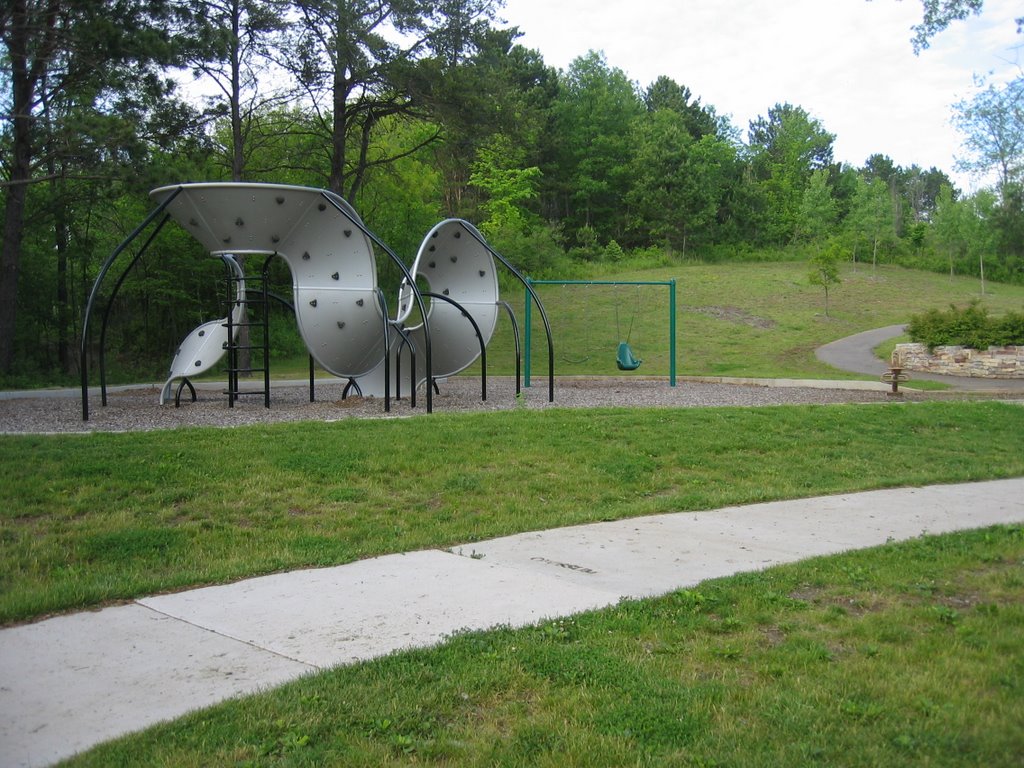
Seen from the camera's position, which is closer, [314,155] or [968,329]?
[968,329]

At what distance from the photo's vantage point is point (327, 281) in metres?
15.6

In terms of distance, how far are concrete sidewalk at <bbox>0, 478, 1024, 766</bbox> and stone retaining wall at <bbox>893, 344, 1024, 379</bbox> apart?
54.8 feet

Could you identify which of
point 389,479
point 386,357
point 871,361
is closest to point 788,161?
point 871,361

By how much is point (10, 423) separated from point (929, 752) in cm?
1317

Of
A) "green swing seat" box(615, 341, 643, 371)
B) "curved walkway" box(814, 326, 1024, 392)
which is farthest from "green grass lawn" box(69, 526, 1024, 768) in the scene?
"curved walkway" box(814, 326, 1024, 392)

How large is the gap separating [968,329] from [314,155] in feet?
64.7

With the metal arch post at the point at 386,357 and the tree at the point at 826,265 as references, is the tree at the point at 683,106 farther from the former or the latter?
the metal arch post at the point at 386,357

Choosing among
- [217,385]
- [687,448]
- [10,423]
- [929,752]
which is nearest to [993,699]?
[929,752]

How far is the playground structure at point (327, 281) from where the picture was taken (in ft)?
47.9

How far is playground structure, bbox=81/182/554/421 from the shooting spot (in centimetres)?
1459

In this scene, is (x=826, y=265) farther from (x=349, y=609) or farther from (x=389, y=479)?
(x=349, y=609)

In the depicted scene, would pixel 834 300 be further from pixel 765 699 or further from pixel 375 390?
pixel 765 699

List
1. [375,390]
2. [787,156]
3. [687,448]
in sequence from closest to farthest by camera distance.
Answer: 1. [687,448]
2. [375,390]
3. [787,156]

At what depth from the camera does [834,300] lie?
38.5 metres
